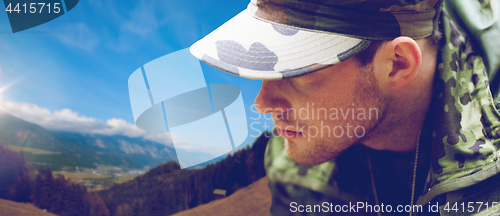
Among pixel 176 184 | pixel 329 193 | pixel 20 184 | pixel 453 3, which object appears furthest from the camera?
pixel 176 184

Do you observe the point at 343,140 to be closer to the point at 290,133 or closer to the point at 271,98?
the point at 290,133

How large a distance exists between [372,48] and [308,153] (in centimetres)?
39

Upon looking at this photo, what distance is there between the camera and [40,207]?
2279 mm

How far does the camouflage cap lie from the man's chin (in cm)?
36

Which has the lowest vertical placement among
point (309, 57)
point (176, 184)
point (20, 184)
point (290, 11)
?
point (176, 184)

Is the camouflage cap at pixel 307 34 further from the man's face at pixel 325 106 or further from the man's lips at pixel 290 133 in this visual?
the man's lips at pixel 290 133

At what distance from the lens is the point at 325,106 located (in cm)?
68

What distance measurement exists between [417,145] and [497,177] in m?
0.24

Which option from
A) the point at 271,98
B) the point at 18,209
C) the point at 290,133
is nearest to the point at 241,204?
the point at 18,209

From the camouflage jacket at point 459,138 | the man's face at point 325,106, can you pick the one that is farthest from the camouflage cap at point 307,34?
the camouflage jacket at point 459,138

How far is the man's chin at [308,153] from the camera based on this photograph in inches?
31.8

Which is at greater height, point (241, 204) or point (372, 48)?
point (372, 48)

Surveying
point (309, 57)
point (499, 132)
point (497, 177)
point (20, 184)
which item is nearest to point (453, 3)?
point (499, 132)

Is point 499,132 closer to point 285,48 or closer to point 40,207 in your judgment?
point 285,48
